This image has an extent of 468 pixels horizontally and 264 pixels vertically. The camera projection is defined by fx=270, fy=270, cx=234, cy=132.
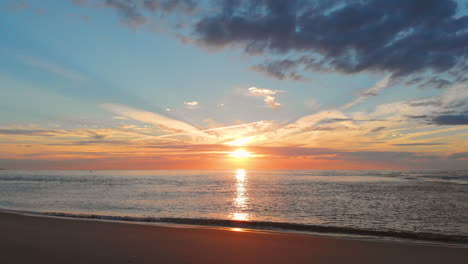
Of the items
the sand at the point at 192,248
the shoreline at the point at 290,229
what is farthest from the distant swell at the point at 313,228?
the sand at the point at 192,248

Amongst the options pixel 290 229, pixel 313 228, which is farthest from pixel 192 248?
pixel 313 228

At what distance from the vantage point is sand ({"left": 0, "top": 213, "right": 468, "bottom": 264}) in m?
9.30

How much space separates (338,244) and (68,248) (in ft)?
35.8

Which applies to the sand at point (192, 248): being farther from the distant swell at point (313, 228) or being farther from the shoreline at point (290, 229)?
the distant swell at point (313, 228)

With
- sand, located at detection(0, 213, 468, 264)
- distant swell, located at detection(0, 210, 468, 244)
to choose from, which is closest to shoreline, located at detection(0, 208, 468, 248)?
distant swell, located at detection(0, 210, 468, 244)

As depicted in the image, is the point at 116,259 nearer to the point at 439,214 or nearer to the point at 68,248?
the point at 68,248

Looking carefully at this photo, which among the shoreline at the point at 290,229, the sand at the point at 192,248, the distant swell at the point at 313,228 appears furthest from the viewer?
the distant swell at the point at 313,228

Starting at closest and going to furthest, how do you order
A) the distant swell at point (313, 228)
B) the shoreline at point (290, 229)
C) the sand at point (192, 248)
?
the sand at point (192, 248) < the shoreline at point (290, 229) < the distant swell at point (313, 228)

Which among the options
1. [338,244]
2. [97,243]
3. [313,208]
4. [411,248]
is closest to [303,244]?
[338,244]

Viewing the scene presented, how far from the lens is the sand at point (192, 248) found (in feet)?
30.5

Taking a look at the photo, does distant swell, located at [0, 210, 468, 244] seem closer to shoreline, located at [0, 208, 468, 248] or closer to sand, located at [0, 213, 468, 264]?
shoreline, located at [0, 208, 468, 248]

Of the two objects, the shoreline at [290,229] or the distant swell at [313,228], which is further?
the distant swell at [313,228]

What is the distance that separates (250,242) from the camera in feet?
38.4

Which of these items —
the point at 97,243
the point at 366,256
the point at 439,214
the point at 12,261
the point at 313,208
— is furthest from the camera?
the point at 313,208
